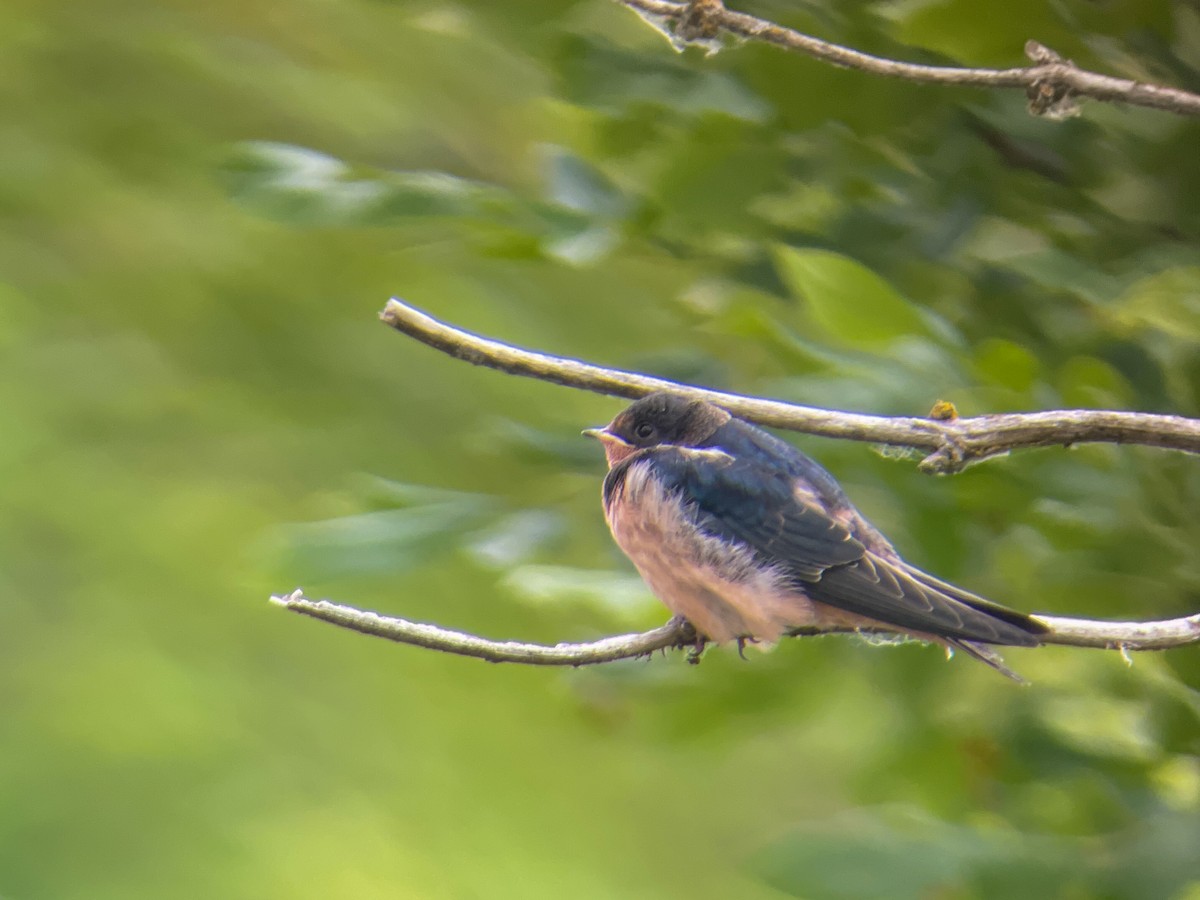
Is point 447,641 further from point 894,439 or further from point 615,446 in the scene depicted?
point 615,446

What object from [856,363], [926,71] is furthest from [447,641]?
[856,363]

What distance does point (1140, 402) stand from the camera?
46.1 inches

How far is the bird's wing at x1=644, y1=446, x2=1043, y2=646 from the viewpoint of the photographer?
70cm

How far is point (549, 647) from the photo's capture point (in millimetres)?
638

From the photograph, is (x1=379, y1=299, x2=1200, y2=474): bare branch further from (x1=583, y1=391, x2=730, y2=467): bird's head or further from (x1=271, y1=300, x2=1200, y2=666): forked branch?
(x1=583, y1=391, x2=730, y2=467): bird's head

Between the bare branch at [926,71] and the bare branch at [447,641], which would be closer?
the bare branch at [447,641]

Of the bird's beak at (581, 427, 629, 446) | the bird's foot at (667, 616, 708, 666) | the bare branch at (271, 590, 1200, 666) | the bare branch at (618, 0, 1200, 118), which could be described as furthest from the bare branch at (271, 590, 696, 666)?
the bare branch at (618, 0, 1200, 118)

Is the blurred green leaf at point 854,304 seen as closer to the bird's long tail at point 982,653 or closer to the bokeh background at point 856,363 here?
the bokeh background at point 856,363

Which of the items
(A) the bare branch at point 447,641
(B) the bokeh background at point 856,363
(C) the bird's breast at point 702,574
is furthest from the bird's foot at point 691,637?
(B) the bokeh background at point 856,363

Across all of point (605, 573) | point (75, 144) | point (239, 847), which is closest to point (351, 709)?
point (239, 847)

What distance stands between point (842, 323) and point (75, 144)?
2.90 meters

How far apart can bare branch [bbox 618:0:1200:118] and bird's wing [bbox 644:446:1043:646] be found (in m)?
0.29

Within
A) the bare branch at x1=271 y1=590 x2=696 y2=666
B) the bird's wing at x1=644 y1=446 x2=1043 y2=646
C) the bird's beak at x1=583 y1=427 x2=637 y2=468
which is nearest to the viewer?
the bare branch at x1=271 y1=590 x2=696 y2=666

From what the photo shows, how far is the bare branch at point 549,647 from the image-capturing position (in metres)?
0.59
